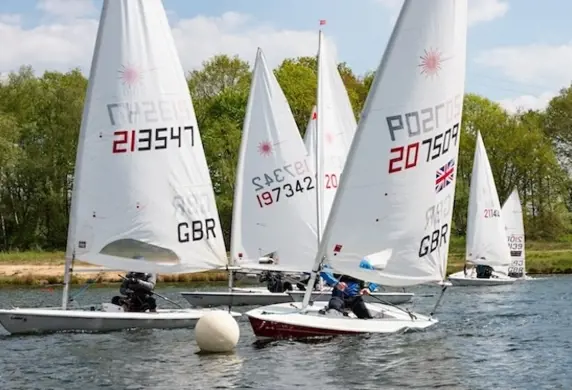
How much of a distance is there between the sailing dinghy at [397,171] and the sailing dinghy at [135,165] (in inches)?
141

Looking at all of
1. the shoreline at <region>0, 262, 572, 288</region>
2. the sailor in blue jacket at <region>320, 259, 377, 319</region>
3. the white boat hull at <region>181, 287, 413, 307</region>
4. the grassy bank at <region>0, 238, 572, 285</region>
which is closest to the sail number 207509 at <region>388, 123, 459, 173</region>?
the sailor in blue jacket at <region>320, 259, 377, 319</region>

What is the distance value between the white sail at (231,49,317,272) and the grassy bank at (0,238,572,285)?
13594mm

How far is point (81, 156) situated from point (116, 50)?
2.64 m

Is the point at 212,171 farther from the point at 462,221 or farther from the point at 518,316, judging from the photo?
the point at 518,316

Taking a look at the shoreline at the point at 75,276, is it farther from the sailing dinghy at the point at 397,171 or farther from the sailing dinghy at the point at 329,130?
the sailing dinghy at the point at 397,171

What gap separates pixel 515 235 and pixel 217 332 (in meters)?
34.4

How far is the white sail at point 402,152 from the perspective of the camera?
67.0ft

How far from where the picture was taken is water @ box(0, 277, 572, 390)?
16.5 meters

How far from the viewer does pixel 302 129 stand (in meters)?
71.3

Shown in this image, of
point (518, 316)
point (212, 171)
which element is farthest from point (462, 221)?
point (518, 316)

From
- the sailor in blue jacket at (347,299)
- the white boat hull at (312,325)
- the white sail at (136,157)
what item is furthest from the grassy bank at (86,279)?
the sailor in blue jacket at (347,299)

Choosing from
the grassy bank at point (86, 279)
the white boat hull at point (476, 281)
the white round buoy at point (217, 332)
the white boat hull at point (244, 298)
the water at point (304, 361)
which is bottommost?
the water at point (304, 361)

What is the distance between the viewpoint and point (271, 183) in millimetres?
31266

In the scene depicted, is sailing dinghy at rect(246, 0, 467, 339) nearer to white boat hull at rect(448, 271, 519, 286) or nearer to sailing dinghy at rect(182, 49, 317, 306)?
sailing dinghy at rect(182, 49, 317, 306)
